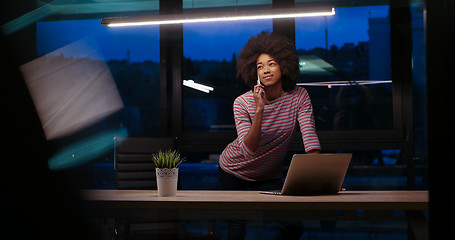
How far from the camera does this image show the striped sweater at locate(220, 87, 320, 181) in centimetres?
306

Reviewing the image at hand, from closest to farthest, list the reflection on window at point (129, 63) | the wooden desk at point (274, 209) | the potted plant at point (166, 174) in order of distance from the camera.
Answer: the wooden desk at point (274, 209) → the potted plant at point (166, 174) → the reflection on window at point (129, 63)

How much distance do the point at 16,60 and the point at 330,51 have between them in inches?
165

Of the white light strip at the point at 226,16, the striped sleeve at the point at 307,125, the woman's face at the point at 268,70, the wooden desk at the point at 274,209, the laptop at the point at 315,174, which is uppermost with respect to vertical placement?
the white light strip at the point at 226,16

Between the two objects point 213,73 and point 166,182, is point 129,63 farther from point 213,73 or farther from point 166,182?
point 166,182

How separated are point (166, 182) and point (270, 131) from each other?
116 cm

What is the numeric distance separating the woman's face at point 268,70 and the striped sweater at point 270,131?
0.66 ft

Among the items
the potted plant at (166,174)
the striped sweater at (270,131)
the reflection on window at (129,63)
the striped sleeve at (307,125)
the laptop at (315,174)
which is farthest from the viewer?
the reflection on window at (129,63)

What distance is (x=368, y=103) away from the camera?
442cm

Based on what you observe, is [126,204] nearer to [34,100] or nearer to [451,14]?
[34,100]

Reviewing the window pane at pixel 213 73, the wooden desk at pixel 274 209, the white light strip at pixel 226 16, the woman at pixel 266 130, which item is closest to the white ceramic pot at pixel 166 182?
the wooden desk at pixel 274 209

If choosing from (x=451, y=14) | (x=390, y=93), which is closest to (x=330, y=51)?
(x=390, y=93)

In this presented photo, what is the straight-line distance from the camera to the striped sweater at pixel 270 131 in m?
3.06

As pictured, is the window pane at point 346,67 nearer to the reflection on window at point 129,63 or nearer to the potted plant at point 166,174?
the reflection on window at point 129,63

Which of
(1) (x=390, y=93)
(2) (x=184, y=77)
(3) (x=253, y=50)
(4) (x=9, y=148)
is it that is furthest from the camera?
(2) (x=184, y=77)
